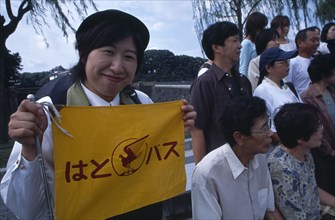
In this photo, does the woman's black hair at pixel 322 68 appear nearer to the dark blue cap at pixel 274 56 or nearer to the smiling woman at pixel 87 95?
the dark blue cap at pixel 274 56

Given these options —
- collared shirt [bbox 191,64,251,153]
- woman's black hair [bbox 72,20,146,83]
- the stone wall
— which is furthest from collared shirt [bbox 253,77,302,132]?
the stone wall

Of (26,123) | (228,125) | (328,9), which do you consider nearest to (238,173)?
(228,125)

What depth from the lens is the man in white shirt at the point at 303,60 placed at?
12.0 ft

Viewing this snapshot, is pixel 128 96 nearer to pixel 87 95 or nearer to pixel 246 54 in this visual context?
pixel 87 95

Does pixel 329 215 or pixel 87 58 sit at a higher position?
pixel 87 58

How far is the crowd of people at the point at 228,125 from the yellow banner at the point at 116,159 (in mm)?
50

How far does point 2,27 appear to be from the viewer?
7.50 m

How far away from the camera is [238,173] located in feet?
6.22

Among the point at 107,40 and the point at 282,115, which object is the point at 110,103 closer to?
the point at 107,40

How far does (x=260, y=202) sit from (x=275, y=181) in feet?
0.63

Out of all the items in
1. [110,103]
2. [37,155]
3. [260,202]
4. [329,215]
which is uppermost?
[110,103]

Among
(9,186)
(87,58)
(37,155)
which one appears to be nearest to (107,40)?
(87,58)

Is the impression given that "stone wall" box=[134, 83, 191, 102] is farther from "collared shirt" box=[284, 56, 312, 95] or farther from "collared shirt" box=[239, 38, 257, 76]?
"collared shirt" box=[284, 56, 312, 95]

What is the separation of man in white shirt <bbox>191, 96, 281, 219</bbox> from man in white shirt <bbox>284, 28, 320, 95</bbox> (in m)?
1.84
